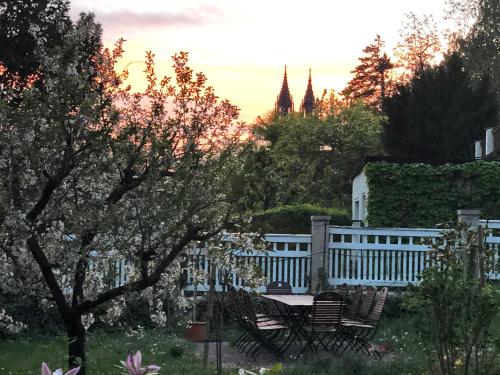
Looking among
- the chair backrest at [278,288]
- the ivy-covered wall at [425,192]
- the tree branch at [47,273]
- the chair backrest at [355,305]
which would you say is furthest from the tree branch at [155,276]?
the ivy-covered wall at [425,192]

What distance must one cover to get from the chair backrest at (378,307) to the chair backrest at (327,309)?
60cm

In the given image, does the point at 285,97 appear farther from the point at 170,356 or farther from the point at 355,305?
the point at 170,356

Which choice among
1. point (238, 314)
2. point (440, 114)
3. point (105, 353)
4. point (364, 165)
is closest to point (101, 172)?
point (105, 353)

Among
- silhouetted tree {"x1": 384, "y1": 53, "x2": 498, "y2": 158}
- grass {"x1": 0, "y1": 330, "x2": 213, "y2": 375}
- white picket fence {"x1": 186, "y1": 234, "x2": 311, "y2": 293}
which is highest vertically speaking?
silhouetted tree {"x1": 384, "y1": 53, "x2": 498, "y2": 158}

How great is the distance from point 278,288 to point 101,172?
24.0ft

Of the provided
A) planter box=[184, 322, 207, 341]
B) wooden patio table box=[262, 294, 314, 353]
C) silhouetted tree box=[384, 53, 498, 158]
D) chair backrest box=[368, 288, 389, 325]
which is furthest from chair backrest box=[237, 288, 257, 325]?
silhouetted tree box=[384, 53, 498, 158]

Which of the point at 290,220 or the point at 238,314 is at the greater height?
the point at 290,220

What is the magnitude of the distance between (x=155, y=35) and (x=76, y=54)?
6.89 ft

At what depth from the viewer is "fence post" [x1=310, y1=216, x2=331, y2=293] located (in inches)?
507

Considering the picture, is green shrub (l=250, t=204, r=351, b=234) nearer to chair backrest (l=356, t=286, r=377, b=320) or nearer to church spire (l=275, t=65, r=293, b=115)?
chair backrest (l=356, t=286, r=377, b=320)

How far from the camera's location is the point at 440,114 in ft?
105

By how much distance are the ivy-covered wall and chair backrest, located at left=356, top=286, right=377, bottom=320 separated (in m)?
6.23

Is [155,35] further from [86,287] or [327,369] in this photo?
[327,369]

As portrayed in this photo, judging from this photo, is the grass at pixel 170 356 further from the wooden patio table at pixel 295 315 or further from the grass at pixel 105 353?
the wooden patio table at pixel 295 315
